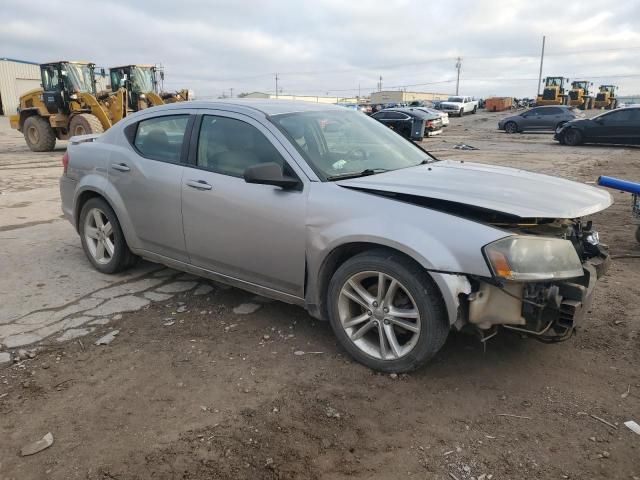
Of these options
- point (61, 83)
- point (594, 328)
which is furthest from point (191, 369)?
point (61, 83)

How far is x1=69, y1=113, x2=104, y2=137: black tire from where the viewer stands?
15.3 meters

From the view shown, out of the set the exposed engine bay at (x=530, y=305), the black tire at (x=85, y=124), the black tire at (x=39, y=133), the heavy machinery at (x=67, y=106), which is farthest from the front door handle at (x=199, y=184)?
the black tire at (x=39, y=133)

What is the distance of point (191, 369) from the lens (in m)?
3.13

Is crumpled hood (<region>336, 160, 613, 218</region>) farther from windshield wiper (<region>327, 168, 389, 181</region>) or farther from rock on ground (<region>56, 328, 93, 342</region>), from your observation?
rock on ground (<region>56, 328, 93, 342</region>)

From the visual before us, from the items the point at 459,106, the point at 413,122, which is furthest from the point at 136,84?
the point at 459,106

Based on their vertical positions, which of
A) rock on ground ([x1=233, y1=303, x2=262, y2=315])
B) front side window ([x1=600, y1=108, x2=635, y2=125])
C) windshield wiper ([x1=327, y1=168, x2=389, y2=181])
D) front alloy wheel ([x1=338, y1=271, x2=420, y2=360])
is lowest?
rock on ground ([x1=233, y1=303, x2=262, y2=315])

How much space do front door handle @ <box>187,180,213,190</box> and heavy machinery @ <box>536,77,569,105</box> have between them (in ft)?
131

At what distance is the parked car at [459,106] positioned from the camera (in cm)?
4556

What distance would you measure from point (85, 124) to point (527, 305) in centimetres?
1566

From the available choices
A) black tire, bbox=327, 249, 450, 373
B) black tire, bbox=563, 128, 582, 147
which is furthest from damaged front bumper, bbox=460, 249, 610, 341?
black tire, bbox=563, 128, 582, 147

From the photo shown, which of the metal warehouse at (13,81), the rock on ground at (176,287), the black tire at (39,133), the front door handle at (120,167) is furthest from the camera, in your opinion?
the metal warehouse at (13,81)

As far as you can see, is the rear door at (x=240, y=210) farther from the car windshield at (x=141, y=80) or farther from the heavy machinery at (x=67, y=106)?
the car windshield at (x=141, y=80)

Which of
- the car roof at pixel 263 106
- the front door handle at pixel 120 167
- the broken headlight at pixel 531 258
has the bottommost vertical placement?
the broken headlight at pixel 531 258

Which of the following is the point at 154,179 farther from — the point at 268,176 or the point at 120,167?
the point at 268,176
